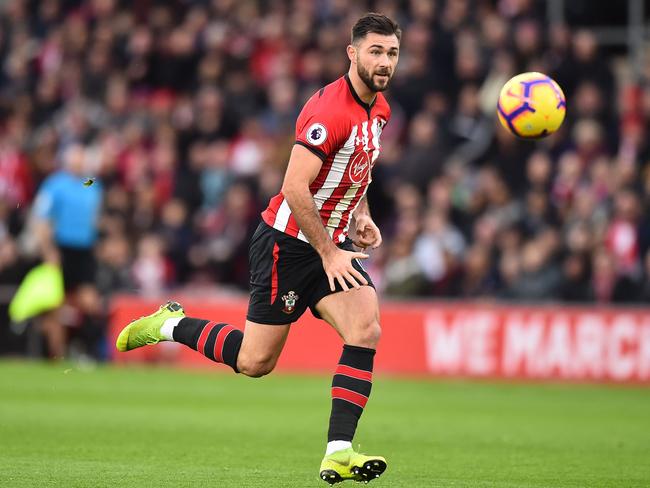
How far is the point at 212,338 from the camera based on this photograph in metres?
7.78

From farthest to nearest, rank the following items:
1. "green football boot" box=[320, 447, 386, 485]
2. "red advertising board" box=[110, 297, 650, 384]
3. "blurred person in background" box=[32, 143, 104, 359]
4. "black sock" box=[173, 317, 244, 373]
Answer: "blurred person in background" box=[32, 143, 104, 359]
"red advertising board" box=[110, 297, 650, 384]
"black sock" box=[173, 317, 244, 373]
"green football boot" box=[320, 447, 386, 485]

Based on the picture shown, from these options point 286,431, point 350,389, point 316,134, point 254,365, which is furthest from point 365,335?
point 286,431

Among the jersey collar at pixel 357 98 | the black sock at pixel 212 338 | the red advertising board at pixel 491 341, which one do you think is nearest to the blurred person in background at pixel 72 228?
→ the red advertising board at pixel 491 341

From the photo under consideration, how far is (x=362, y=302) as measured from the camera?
706 cm

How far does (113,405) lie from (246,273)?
21.5 feet

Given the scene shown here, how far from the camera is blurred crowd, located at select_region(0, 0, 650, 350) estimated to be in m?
→ 16.5

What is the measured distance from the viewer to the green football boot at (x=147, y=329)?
8.12 meters

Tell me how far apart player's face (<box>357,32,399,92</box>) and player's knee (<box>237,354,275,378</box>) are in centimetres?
171

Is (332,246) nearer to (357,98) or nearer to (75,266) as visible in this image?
(357,98)

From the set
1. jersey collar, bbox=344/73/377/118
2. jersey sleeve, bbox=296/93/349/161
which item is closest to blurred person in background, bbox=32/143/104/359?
jersey collar, bbox=344/73/377/118

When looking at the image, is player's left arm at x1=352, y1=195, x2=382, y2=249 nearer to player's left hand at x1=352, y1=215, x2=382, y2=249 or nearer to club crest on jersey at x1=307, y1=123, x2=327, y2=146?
player's left hand at x1=352, y1=215, x2=382, y2=249

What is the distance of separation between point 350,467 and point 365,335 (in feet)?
2.62

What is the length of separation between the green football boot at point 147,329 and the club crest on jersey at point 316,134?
5.75 ft

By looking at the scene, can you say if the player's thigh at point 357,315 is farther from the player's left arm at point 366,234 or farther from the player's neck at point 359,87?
the player's neck at point 359,87
